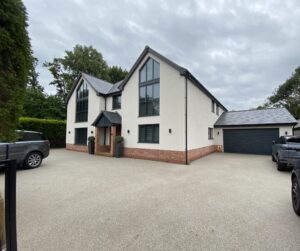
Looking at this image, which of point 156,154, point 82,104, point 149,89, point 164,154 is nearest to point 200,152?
point 164,154

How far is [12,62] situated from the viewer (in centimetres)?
244

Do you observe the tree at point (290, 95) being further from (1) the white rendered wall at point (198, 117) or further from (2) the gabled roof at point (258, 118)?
(1) the white rendered wall at point (198, 117)

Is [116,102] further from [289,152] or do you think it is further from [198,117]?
[289,152]

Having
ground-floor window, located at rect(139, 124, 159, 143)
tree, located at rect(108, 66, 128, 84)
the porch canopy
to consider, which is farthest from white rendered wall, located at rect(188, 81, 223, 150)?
tree, located at rect(108, 66, 128, 84)

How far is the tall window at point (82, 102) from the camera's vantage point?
54.7 ft

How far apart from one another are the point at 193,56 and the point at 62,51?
90.3 ft

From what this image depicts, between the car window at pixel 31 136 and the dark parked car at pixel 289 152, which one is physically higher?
the car window at pixel 31 136

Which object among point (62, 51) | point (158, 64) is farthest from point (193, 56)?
point (62, 51)

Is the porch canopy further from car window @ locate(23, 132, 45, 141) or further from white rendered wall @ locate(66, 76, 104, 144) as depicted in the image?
car window @ locate(23, 132, 45, 141)

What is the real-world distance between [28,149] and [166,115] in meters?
8.15

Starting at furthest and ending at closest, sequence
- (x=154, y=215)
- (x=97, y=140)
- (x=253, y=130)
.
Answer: (x=253, y=130) → (x=97, y=140) → (x=154, y=215)

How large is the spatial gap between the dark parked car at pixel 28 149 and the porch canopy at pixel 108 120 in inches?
201

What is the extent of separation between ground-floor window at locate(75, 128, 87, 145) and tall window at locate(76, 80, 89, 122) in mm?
1073

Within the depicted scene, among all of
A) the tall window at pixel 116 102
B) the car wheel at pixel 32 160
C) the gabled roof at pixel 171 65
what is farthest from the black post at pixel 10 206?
the tall window at pixel 116 102
